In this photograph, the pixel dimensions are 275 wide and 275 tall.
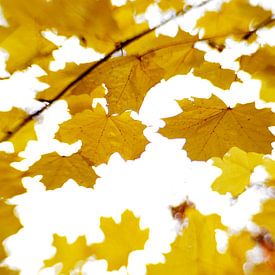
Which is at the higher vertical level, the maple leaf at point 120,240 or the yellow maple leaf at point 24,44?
the yellow maple leaf at point 24,44

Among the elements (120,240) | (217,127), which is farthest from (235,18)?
(120,240)

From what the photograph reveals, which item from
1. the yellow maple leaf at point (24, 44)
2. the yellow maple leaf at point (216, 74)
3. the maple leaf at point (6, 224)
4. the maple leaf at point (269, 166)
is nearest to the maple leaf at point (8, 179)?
the maple leaf at point (6, 224)

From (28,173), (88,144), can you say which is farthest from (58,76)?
(28,173)

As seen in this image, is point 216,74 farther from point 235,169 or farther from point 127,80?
point 235,169

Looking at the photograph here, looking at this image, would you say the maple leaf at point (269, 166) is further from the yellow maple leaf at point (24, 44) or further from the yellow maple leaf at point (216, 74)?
the yellow maple leaf at point (24, 44)

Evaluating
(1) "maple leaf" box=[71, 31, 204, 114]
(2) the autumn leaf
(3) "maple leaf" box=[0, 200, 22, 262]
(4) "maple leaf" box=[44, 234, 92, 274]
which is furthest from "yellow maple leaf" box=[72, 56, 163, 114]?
(4) "maple leaf" box=[44, 234, 92, 274]

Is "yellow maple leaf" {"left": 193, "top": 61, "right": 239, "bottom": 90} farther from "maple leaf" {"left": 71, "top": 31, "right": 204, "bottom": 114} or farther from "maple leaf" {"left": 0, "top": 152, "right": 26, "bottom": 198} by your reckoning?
"maple leaf" {"left": 0, "top": 152, "right": 26, "bottom": 198}
